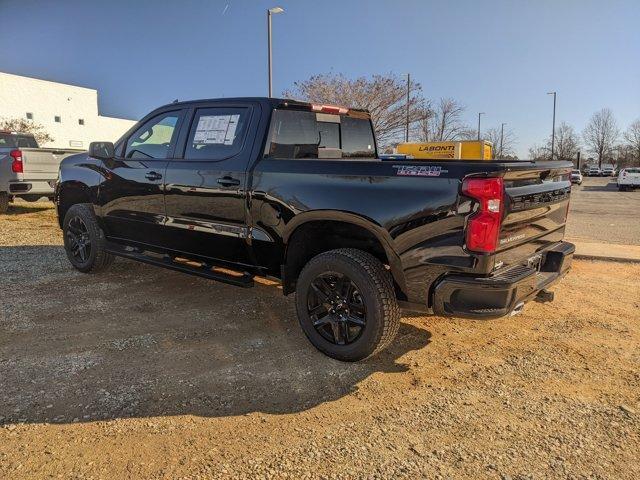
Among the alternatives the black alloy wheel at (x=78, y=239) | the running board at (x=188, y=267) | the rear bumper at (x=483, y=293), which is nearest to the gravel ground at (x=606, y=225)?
the rear bumper at (x=483, y=293)

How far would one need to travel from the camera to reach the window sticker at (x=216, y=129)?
14.1 ft

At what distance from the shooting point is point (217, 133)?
4410 millimetres

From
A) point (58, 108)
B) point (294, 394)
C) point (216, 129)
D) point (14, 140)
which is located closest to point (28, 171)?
point (14, 140)

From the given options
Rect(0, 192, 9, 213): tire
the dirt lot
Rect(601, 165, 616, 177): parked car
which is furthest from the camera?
Rect(601, 165, 616, 177): parked car

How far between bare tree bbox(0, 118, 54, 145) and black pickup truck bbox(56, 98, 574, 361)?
33486mm

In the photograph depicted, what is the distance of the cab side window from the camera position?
15.8ft

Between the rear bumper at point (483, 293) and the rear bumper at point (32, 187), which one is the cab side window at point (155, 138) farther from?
the rear bumper at point (32, 187)

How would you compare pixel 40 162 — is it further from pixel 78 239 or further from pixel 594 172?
pixel 594 172

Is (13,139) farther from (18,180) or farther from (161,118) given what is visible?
(161,118)

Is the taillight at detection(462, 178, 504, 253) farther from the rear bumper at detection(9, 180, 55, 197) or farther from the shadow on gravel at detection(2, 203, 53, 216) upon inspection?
the shadow on gravel at detection(2, 203, 53, 216)

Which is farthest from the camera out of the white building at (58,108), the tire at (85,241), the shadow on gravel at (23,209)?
the white building at (58,108)

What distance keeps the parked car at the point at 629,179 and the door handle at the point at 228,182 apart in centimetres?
3163

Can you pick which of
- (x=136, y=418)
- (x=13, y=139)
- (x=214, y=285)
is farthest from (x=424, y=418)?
(x=13, y=139)

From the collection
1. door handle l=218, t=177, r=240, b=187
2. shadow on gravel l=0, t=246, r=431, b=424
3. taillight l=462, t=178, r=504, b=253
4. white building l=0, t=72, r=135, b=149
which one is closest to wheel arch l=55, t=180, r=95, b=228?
shadow on gravel l=0, t=246, r=431, b=424
